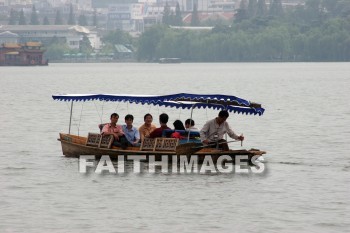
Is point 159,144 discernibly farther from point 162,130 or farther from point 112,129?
point 112,129

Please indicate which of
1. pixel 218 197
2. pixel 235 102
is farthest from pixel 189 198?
pixel 235 102

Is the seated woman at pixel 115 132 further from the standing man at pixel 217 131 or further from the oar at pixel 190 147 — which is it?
the standing man at pixel 217 131

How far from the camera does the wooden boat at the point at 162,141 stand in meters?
31.3

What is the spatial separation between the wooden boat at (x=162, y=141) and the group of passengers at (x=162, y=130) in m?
0.18

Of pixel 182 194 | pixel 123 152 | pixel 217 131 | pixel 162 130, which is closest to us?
pixel 182 194

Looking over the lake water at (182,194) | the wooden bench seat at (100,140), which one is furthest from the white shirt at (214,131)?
the wooden bench seat at (100,140)

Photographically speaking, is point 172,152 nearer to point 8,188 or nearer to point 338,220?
point 8,188

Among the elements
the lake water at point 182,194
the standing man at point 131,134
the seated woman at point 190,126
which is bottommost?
the lake water at point 182,194

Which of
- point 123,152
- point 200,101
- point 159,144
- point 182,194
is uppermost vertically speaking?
point 200,101

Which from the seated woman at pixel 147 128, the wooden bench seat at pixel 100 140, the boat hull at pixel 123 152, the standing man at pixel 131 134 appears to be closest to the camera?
the boat hull at pixel 123 152

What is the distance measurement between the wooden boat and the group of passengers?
0.18m

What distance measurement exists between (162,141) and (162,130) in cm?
44

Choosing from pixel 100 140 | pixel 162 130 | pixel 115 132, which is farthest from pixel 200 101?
pixel 100 140

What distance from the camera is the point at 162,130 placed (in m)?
32.1
